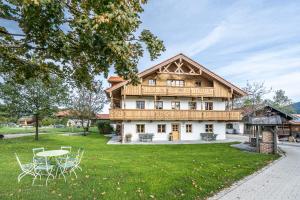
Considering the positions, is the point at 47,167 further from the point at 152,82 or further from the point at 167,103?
the point at 167,103

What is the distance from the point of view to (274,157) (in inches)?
592

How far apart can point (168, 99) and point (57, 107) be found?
481 inches

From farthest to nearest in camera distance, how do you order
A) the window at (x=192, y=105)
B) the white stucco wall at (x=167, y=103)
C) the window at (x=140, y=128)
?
the window at (x=192, y=105) < the white stucco wall at (x=167, y=103) < the window at (x=140, y=128)

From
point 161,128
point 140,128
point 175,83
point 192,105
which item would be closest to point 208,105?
point 192,105

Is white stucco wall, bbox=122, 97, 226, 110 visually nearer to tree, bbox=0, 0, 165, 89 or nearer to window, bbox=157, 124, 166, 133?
window, bbox=157, 124, 166, 133

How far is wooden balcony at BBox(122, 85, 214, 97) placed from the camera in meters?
26.2

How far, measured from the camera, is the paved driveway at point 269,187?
290 inches

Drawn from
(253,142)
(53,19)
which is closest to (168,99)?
(253,142)

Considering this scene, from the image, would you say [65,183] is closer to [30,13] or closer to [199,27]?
[30,13]

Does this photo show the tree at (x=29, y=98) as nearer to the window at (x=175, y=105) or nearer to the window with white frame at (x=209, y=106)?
the window at (x=175, y=105)

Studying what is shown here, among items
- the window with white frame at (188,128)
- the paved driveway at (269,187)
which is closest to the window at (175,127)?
the window with white frame at (188,128)

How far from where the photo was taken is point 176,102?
1133 inches

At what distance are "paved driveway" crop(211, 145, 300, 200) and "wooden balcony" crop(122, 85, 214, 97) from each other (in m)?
16.2

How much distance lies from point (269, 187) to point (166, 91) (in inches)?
744
